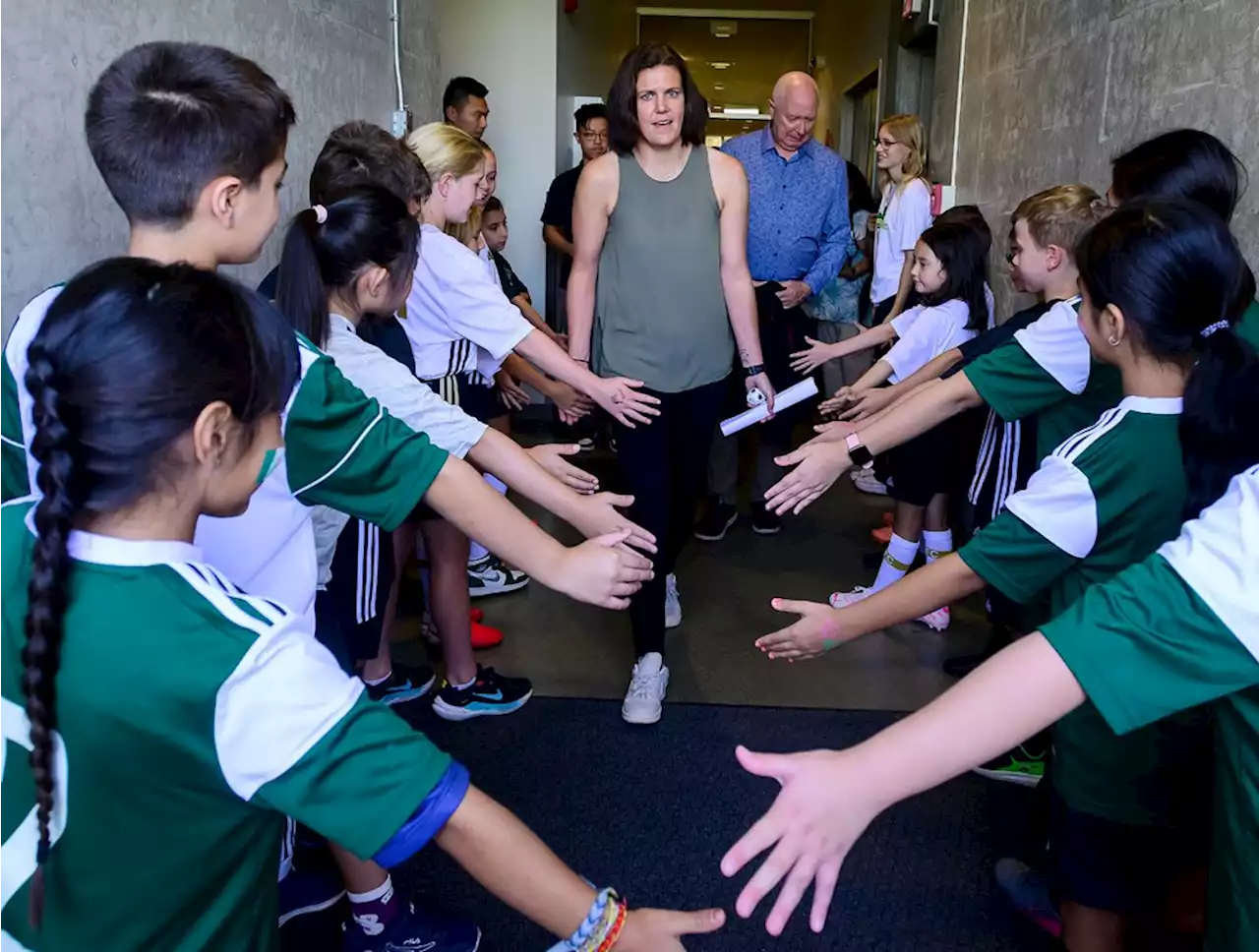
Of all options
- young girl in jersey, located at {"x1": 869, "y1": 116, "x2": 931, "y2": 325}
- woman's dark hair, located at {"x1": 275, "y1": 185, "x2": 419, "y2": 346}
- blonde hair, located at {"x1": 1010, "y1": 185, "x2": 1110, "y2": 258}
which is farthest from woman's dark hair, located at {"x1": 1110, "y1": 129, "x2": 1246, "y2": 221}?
young girl in jersey, located at {"x1": 869, "y1": 116, "x2": 931, "y2": 325}

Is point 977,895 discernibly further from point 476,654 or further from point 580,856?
point 476,654

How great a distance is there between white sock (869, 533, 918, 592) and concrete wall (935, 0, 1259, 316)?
105cm

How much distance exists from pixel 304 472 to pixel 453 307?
1072 mm

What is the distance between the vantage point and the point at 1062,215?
2461 millimetres

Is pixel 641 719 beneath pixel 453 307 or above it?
beneath

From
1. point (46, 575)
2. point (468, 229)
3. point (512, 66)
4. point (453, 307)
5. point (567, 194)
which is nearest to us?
point (46, 575)

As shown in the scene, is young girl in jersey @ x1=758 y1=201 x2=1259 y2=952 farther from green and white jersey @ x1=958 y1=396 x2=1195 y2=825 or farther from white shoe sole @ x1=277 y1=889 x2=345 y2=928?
white shoe sole @ x1=277 y1=889 x2=345 y2=928

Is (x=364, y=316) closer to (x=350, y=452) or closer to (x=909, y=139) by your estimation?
(x=350, y=452)

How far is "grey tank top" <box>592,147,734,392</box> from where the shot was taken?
2.71 meters

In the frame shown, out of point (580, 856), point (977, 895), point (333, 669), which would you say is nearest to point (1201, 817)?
point (977, 895)

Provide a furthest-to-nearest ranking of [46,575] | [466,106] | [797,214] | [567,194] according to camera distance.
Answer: [567,194] < [466,106] < [797,214] < [46,575]

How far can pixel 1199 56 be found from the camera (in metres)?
2.45

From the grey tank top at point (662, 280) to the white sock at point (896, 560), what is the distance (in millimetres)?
1037

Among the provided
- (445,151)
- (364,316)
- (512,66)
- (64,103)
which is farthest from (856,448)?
(512,66)
